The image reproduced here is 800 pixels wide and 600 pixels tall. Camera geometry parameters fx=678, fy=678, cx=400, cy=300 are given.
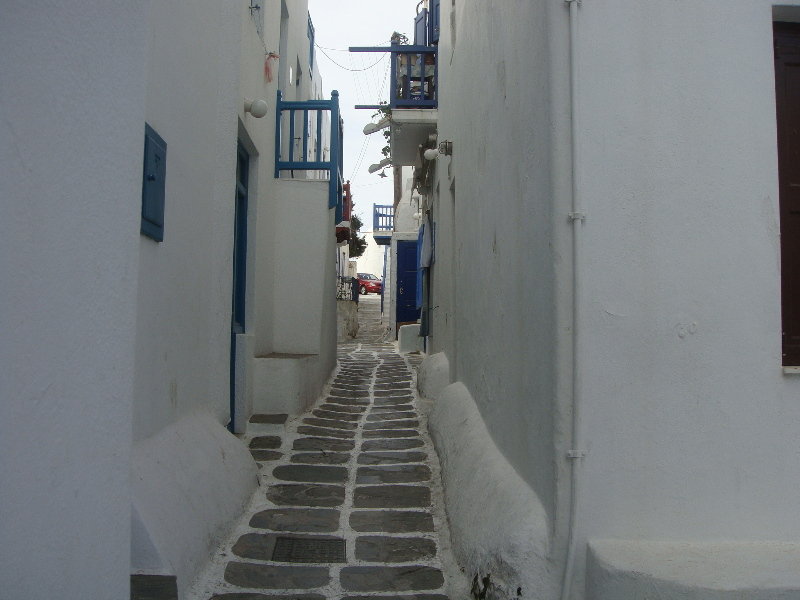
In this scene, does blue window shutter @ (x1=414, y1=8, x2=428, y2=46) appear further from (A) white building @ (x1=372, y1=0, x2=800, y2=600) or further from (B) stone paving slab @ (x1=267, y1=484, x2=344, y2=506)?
(A) white building @ (x1=372, y1=0, x2=800, y2=600)

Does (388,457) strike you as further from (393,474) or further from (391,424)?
(391,424)

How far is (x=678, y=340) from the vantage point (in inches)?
104

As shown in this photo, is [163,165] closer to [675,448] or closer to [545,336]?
[545,336]

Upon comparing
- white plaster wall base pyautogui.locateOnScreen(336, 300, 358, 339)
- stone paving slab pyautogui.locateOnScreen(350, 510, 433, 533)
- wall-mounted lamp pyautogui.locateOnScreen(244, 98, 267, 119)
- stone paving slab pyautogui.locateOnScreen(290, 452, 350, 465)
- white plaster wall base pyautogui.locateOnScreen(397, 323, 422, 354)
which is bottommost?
stone paving slab pyautogui.locateOnScreen(350, 510, 433, 533)

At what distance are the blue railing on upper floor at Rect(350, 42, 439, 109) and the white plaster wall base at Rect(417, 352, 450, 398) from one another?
3.74 meters

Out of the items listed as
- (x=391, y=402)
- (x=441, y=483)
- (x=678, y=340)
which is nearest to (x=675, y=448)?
(x=678, y=340)

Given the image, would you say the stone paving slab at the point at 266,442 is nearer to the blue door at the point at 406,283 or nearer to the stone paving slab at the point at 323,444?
the stone paving slab at the point at 323,444

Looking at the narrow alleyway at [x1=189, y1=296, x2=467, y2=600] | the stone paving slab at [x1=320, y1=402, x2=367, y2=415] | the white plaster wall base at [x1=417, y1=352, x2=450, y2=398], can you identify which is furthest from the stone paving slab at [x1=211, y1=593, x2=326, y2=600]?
the stone paving slab at [x1=320, y1=402, x2=367, y2=415]

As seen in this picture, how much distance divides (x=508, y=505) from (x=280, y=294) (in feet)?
15.9

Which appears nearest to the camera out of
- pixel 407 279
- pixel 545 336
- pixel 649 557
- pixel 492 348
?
pixel 649 557

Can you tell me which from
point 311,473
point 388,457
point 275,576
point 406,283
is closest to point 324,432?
point 388,457

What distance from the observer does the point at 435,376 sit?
24.1 ft

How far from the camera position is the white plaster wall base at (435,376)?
279 inches

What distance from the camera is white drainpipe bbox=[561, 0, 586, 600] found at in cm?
257
